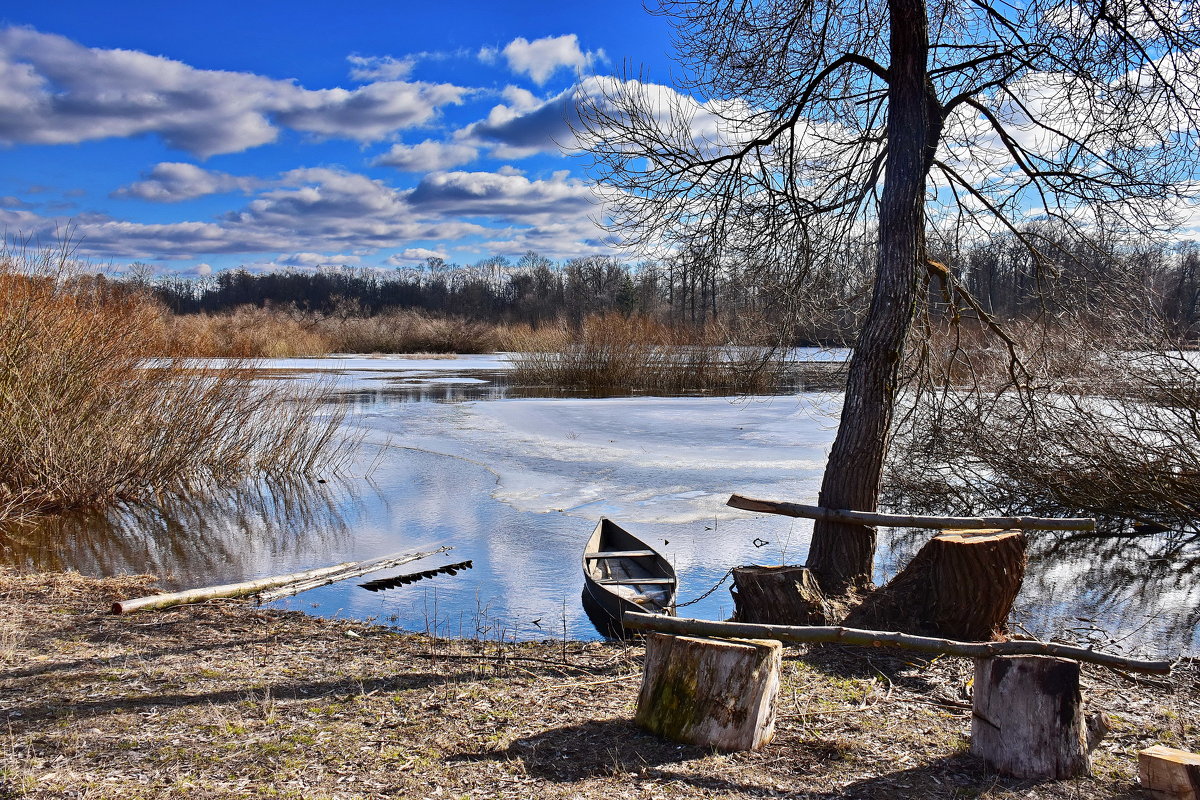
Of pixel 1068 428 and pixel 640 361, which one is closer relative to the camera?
pixel 1068 428

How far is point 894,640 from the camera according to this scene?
4.22m

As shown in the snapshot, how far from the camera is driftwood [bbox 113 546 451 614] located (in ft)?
21.0

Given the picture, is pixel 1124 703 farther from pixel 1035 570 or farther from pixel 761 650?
pixel 1035 570

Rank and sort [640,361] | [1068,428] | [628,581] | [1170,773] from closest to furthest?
1. [1170,773]
2. [628,581]
3. [1068,428]
4. [640,361]

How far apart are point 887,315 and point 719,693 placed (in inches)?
135

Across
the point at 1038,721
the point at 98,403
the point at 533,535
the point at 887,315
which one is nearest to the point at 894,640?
the point at 1038,721

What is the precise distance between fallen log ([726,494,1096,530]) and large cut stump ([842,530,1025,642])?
0.57ft

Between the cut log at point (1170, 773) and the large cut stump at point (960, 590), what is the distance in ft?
7.01

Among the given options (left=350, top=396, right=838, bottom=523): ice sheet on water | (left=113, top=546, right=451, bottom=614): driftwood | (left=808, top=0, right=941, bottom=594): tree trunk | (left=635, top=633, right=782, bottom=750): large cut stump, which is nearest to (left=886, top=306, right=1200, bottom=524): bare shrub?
(left=808, top=0, right=941, bottom=594): tree trunk

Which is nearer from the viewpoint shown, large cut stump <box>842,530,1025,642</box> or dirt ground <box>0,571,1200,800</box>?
dirt ground <box>0,571,1200,800</box>

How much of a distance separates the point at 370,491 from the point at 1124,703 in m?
9.96

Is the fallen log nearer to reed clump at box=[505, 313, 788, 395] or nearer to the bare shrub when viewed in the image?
the bare shrub

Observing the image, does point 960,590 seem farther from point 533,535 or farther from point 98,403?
point 98,403

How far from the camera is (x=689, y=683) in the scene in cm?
394
